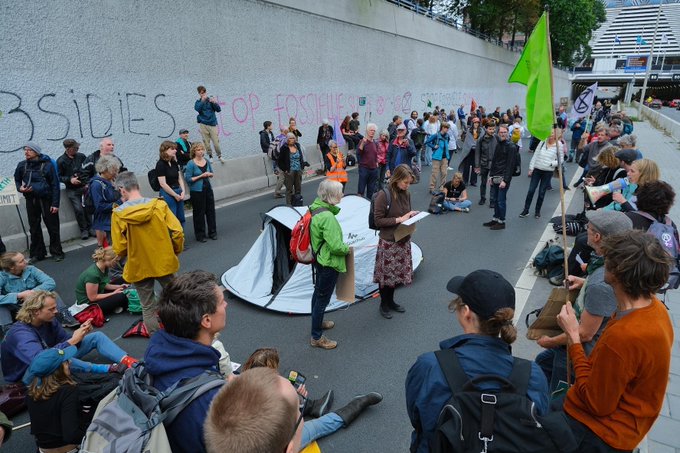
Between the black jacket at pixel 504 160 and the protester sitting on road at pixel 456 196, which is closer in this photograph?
the black jacket at pixel 504 160

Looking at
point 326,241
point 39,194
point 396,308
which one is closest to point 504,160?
point 396,308

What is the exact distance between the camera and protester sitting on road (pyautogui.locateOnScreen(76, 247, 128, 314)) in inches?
203

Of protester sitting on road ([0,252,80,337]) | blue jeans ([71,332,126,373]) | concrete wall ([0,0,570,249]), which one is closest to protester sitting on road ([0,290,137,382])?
blue jeans ([71,332,126,373])

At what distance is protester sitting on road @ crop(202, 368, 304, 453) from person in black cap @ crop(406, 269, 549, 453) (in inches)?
25.7

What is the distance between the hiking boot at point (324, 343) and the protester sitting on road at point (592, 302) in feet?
6.96

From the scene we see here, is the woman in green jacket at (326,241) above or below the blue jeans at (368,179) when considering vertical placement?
above

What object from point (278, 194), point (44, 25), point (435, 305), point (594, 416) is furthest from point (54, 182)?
point (594, 416)

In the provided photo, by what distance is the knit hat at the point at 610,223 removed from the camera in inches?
110

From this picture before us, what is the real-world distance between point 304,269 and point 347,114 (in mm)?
12755

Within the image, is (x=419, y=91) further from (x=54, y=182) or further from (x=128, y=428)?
(x=128, y=428)

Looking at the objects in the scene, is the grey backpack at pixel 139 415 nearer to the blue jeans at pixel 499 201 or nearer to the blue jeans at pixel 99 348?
the blue jeans at pixel 99 348

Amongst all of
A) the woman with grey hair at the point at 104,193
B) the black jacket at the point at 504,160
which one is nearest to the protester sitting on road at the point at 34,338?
the woman with grey hair at the point at 104,193

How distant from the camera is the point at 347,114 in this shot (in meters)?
17.4

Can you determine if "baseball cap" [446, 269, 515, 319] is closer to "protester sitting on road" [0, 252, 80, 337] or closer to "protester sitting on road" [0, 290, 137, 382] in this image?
"protester sitting on road" [0, 290, 137, 382]
